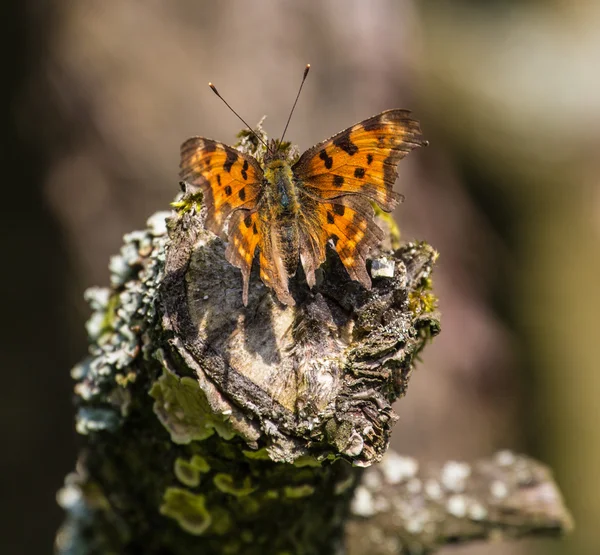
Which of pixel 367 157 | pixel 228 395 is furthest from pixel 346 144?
pixel 228 395

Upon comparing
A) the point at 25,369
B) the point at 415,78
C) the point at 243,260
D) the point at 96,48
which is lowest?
the point at 243,260

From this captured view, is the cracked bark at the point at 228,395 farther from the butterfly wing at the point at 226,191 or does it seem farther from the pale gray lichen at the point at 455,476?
the pale gray lichen at the point at 455,476

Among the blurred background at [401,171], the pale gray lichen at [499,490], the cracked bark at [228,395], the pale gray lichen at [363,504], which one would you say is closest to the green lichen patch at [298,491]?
the cracked bark at [228,395]

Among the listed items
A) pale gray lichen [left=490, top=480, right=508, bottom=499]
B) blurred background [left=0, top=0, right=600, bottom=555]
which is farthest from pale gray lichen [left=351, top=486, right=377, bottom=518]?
blurred background [left=0, top=0, right=600, bottom=555]

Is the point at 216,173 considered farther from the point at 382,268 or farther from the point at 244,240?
the point at 382,268

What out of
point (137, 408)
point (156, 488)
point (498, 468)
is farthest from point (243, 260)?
point (498, 468)

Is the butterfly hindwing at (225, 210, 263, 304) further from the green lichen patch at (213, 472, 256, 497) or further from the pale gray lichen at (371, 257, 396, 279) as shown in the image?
the green lichen patch at (213, 472, 256, 497)

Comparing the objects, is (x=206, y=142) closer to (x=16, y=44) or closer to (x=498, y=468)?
(x=498, y=468)

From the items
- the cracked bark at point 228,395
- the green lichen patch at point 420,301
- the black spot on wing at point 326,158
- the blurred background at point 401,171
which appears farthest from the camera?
the blurred background at point 401,171
